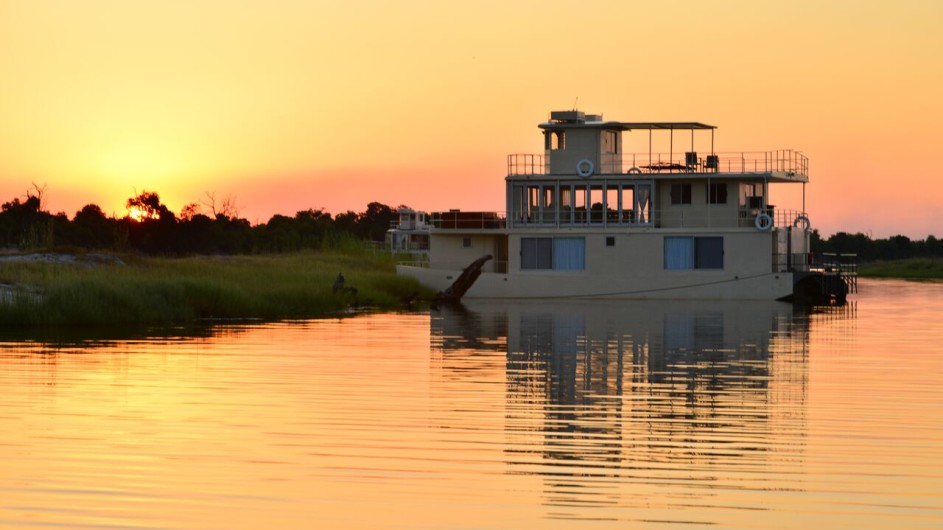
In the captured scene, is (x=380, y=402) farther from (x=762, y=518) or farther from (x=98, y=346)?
(x=98, y=346)

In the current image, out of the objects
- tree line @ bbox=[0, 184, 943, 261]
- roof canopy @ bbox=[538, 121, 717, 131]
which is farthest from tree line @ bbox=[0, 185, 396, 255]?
roof canopy @ bbox=[538, 121, 717, 131]

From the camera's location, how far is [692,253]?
5394cm

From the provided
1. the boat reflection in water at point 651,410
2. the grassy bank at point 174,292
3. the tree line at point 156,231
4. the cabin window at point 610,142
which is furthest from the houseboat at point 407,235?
the boat reflection in water at point 651,410

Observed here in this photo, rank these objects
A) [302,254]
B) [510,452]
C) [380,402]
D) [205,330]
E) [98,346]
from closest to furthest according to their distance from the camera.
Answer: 1. [510,452]
2. [380,402]
3. [98,346]
4. [205,330]
5. [302,254]

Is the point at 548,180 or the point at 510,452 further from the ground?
the point at 548,180

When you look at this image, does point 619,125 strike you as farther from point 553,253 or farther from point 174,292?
point 174,292

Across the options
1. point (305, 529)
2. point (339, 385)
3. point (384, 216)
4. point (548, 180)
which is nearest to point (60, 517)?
point (305, 529)

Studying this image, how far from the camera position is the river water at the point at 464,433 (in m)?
12.0

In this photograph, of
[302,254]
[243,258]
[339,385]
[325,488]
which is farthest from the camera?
[302,254]

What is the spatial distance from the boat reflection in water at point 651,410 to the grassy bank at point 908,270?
62.9 metres

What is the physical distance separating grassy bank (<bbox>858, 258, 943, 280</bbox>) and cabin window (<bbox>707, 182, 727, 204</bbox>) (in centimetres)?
4328

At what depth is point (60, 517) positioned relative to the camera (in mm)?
11484

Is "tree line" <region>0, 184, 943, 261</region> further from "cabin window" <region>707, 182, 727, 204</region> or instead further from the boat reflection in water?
the boat reflection in water

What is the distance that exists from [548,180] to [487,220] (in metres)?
2.97
